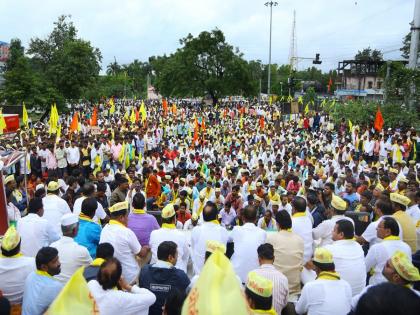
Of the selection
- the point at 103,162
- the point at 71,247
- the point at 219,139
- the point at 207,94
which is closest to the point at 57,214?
the point at 71,247

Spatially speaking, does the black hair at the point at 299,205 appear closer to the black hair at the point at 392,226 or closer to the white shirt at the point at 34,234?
the black hair at the point at 392,226

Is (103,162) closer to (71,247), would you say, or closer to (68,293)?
(71,247)

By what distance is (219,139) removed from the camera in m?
17.5

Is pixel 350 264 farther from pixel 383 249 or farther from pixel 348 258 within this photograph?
pixel 383 249

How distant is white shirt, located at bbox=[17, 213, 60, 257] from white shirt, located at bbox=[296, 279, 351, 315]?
278 cm

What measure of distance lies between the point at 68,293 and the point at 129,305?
1.05 m

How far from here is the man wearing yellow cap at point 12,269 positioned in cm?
349

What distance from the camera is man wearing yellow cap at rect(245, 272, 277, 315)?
2799mm

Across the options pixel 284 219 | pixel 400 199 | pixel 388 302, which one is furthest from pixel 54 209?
pixel 388 302

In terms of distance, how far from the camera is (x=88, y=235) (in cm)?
445

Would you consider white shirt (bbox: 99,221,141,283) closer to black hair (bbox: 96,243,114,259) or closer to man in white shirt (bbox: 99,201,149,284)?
man in white shirt (bbox: 99,201,149,284)

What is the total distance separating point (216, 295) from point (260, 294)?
39.1 inches

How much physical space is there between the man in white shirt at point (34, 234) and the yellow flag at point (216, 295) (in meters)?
2.99

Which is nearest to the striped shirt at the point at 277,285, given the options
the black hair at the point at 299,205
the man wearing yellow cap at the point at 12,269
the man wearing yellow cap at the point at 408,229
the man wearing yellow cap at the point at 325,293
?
the man wearing yellow cap at the point at 325,293
